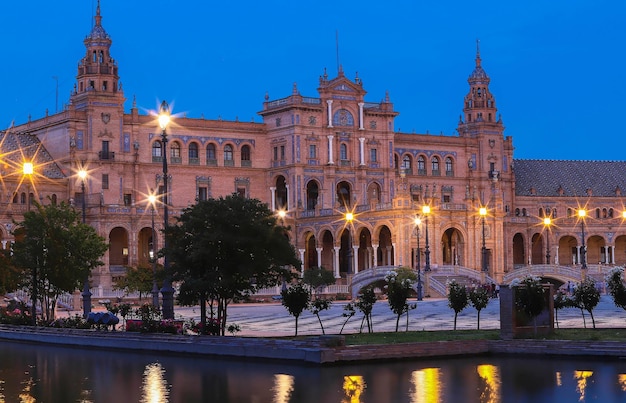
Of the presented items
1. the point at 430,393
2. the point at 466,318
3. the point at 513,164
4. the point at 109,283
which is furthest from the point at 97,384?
the point at 513,164

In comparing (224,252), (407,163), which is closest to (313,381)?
(224,252)

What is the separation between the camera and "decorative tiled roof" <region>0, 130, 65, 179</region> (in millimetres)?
93750

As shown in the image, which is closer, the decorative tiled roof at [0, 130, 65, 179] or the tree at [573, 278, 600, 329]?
the tree at [573, 278, 600, 329]

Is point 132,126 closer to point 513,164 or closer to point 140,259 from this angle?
point 140,259

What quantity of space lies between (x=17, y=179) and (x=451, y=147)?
146 feet

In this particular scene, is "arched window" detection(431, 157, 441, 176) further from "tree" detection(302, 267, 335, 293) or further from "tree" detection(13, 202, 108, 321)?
"tree" detection(13, 202, 108, 321)

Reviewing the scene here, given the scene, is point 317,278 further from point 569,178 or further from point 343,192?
point 569,178

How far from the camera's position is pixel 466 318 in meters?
52.2

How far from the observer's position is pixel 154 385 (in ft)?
94.7

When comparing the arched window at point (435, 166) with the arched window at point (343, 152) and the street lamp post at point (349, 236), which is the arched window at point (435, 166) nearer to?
the arched window at point (343, 152)

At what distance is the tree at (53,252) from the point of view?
5062cm

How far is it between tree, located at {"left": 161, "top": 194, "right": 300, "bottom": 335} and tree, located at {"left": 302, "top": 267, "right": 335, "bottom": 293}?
42255 millimetres

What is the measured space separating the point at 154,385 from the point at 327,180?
2975 inches

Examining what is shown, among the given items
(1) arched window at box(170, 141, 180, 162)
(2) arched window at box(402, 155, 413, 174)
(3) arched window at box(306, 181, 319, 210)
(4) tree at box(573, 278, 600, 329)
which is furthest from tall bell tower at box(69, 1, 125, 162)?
(4) tree at box(573, 278, 600, 329)
